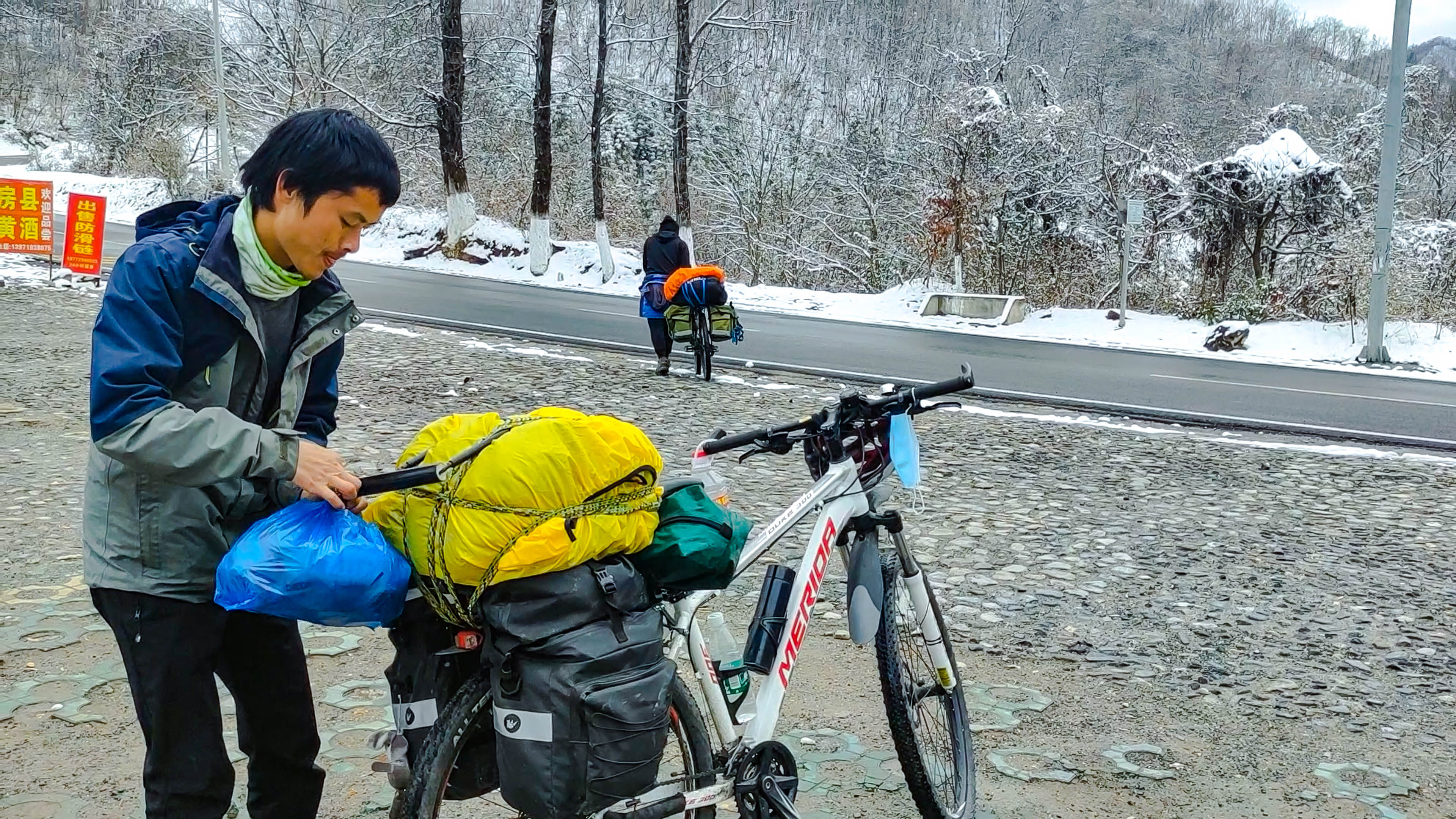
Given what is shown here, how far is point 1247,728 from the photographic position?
13.5 feet

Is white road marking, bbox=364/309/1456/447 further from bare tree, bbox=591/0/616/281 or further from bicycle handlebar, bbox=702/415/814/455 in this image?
bare tree, bbox=591/0/616/281

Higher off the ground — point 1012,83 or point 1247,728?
point 1012,83

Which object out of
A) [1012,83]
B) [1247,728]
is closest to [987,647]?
[1247,728]

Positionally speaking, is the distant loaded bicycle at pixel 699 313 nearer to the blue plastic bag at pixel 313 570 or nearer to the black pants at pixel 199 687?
the black pants at pixel 199 687

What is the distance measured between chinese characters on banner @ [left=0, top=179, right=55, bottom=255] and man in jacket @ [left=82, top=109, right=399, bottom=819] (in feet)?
54.5

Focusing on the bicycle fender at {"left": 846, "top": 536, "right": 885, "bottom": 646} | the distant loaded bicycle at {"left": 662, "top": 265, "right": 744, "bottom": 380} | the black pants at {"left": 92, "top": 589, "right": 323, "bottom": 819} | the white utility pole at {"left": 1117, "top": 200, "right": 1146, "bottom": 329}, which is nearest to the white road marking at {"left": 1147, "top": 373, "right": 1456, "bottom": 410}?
the white utility pole at {"left": 1117, "top": 200, "right": 1146, "bottom": 329}

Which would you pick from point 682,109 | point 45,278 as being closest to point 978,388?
point 45,278

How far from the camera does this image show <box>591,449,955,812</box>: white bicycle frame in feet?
8.71

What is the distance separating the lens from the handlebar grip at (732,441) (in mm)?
Answer: 2770

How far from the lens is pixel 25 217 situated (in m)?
16.6

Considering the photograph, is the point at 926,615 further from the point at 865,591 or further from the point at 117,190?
the point at 117,190

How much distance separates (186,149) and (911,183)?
23469mm

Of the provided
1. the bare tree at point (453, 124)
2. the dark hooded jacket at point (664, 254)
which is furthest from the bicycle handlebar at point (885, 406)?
the bare tree at point (453, 124)

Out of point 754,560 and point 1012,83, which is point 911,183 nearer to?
point 1012,83
